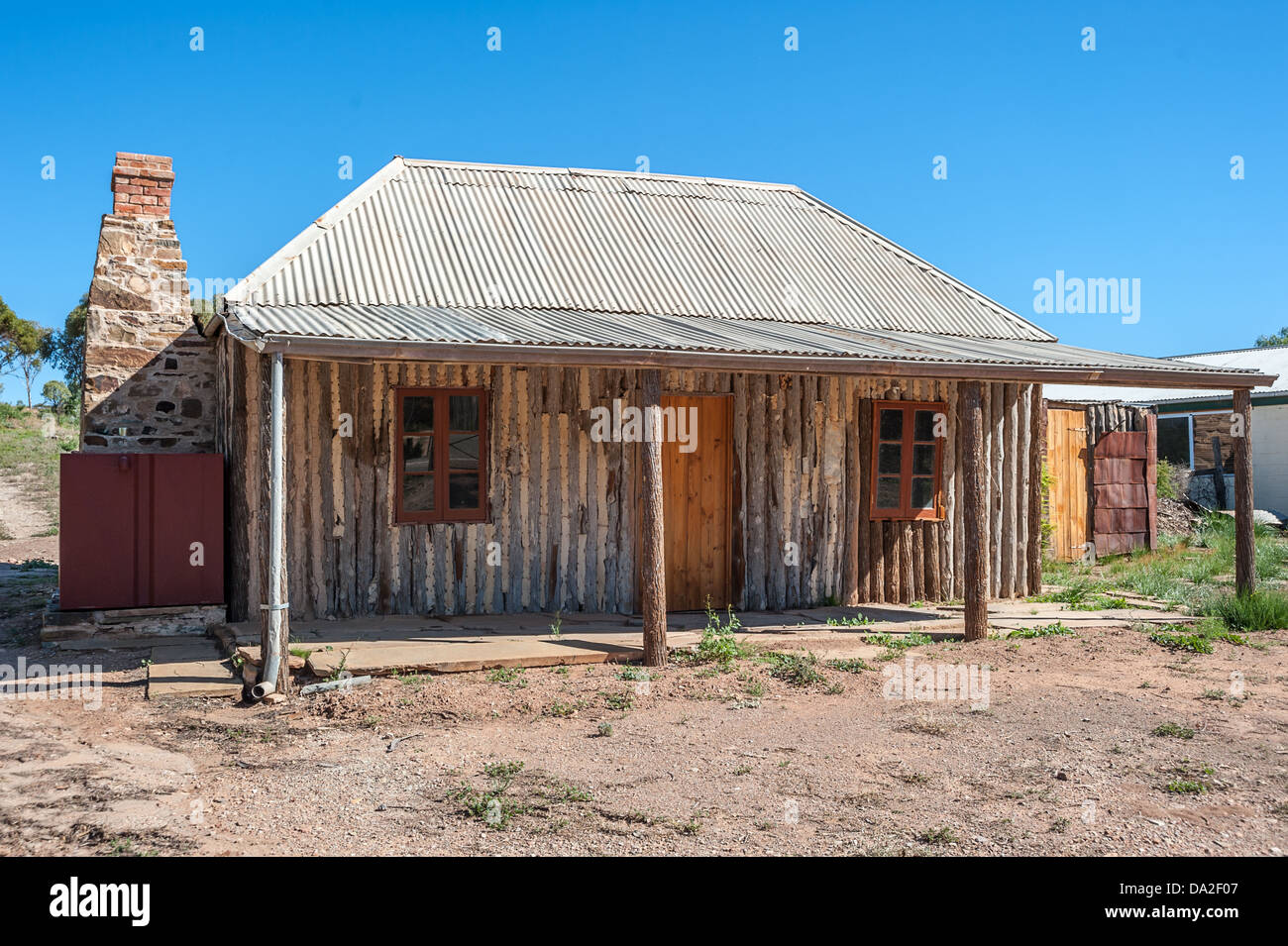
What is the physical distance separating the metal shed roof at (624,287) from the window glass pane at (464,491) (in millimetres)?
1557

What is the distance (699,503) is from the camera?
35.1ft

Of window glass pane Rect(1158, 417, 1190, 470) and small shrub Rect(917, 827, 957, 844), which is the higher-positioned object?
window glass pane Rect(1158, 417, 1190, 470)

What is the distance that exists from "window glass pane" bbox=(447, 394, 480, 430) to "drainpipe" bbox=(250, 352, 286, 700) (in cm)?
264

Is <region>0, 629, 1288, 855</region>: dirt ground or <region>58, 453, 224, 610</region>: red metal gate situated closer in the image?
<region>0, 629, 1288, 855</region>: dirt ground

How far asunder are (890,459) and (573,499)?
3533 mm

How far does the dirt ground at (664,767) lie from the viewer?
4672 mm

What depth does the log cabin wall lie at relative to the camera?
9445 mm

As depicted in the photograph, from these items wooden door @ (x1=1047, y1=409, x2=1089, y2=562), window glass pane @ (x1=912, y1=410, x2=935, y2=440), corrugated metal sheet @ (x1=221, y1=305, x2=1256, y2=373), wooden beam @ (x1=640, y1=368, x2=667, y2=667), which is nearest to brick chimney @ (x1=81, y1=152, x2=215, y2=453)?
corrugated metal sheet @ (x1=221, y1=305, x2=1256, y2=373)

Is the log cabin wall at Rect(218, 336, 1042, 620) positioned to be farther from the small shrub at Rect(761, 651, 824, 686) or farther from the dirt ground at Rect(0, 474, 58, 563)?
the dirt ground at Rect(0, 474, 58, 563)

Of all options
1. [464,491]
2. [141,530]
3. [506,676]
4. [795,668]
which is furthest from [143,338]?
[795,668]

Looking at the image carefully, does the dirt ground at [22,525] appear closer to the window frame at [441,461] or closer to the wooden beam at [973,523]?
the window frame at [441,461]

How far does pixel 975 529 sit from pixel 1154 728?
3072 millimetres

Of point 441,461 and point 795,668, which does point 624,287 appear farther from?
point 795,668
